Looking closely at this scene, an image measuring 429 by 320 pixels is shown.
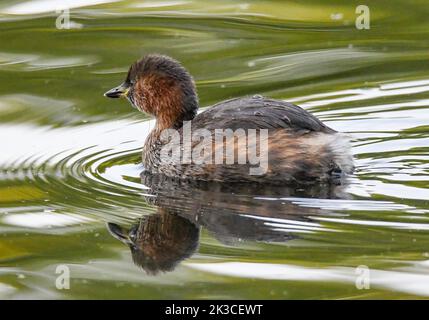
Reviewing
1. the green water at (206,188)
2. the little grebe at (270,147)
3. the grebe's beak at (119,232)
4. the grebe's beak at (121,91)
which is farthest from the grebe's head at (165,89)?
Answer: the grebe's beak at (119,232)

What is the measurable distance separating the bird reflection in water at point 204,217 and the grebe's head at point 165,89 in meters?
0.81

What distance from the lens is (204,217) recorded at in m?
7.47

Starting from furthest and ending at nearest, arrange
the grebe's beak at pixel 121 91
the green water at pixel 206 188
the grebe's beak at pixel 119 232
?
the grebe's beak at pixel 121 91, the grebe's beak at pixel 119 232, the green water at pixel 206 188

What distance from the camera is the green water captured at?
6.54m

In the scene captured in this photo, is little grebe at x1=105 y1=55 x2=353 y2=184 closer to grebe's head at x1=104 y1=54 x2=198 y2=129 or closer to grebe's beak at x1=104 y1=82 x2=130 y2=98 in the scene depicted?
grebe's head at x1=104 y1=54 x2=198 y2=129

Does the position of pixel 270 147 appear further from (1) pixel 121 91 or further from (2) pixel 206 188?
(1) pixel 121 91

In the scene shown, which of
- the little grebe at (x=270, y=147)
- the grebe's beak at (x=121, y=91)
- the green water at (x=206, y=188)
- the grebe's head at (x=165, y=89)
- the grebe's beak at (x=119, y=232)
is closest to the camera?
the green water at (x=206, y=188)

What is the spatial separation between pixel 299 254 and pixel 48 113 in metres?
4.23

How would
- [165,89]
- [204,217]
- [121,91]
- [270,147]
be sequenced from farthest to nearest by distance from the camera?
1. [121,91]
2. [165,89]
3. [270,147]
4. [204,217]

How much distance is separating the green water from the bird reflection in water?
0.05ft

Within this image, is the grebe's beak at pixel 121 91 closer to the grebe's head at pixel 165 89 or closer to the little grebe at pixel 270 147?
the grebe's head at pixel 165 89

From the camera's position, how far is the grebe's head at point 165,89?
9102mm

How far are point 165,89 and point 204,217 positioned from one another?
195 cm

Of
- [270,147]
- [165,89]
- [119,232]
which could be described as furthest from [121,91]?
[119,232]
